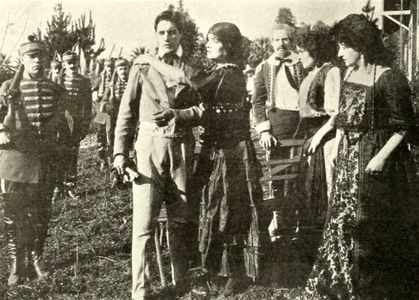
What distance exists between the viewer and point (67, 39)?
5008 millimetres

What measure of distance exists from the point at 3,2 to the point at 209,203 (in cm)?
191

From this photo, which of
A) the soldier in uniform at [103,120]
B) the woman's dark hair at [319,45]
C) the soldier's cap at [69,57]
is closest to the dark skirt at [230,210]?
the woman's dark hair at [319,45]

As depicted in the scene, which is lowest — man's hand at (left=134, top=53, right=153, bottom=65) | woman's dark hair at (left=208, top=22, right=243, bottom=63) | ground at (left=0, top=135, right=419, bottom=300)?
ground at (left=0, top=135, right=419, bottom=300)

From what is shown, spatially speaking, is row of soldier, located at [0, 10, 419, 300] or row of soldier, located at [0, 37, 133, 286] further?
row of soldier, located at [0, 37, 133, 286]

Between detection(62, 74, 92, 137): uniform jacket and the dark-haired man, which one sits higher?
detection(62, 74, 92, 137): uniform jacket

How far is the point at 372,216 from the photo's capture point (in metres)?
2.40

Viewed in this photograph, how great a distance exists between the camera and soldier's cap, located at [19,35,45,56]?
3.19 meters

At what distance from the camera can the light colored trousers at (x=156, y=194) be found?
263cm

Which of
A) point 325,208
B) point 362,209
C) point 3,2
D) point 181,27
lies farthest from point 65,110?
point 362,209

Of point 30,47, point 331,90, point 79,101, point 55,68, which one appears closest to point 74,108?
point 79,101

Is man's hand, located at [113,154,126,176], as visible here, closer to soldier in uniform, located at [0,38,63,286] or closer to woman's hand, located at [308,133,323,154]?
soldier in uniform, located at [0,38,63,286]

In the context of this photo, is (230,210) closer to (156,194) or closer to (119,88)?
(156,194)

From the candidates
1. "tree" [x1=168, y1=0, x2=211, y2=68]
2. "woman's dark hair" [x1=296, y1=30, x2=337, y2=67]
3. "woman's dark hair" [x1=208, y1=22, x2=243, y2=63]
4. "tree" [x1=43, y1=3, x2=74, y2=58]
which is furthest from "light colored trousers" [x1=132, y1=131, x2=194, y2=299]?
"tree" [x1=43, y1=3, x2=74, y2=58]

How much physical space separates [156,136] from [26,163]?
40.2 inches
